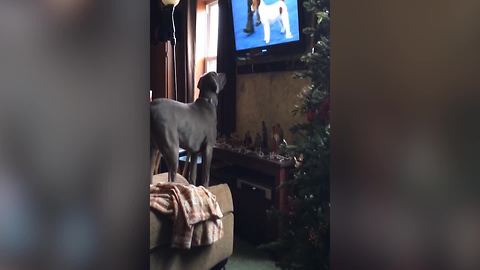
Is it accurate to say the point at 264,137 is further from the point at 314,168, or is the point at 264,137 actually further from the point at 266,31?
the point at 314,168

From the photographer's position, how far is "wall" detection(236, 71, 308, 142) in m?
2.99

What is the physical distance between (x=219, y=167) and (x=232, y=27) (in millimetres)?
1186

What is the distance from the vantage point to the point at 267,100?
327 cm

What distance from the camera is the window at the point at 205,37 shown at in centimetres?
415

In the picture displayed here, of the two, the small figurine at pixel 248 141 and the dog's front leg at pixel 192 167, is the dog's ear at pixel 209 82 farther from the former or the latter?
the small figurine at pixel 248 141

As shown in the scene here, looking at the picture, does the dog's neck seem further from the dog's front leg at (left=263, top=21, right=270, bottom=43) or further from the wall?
the dog's front leg at (left=263, top=21, right=270, bottom=43)

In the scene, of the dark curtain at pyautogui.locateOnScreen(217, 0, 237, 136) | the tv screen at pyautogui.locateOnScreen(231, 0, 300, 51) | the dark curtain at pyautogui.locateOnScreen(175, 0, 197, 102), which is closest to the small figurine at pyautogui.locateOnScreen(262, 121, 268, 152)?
the dark curtain at pyautogui.locateOnScreen(217, 0, 237, 136)

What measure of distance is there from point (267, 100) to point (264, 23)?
0.62 m

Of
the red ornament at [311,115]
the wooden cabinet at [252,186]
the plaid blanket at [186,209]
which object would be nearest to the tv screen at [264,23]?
the wooden cabinet at [252,186]
